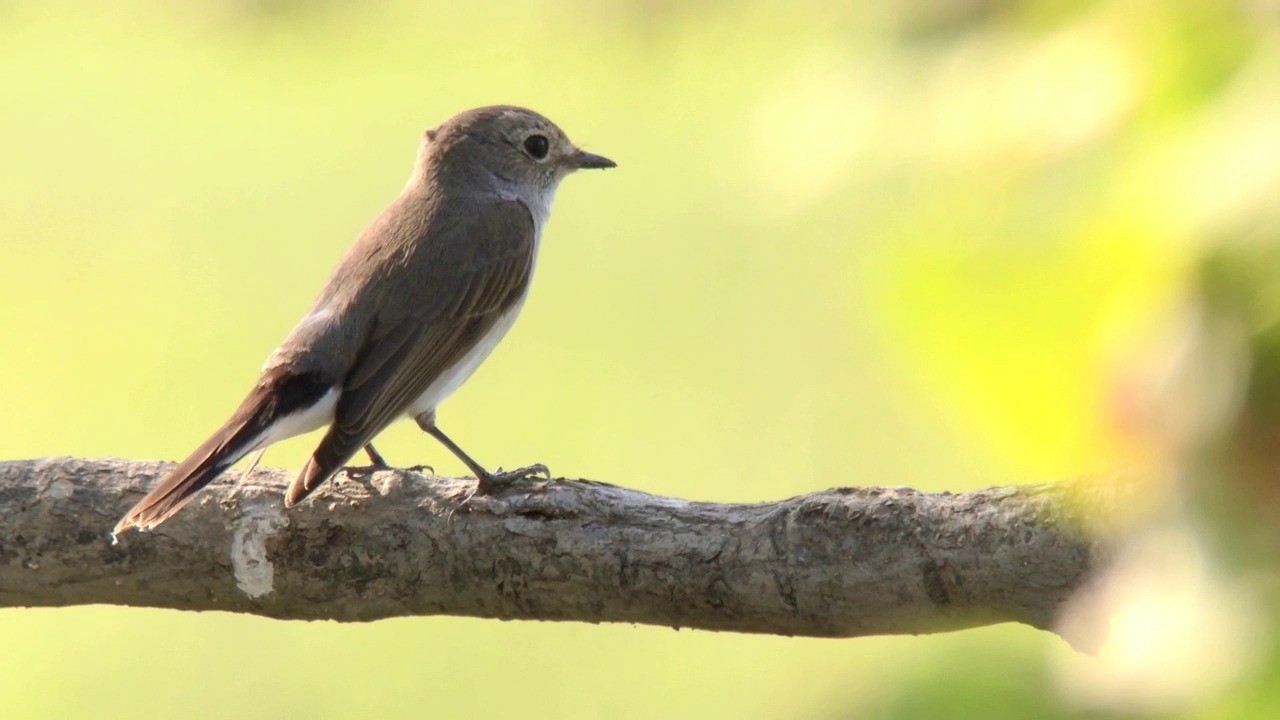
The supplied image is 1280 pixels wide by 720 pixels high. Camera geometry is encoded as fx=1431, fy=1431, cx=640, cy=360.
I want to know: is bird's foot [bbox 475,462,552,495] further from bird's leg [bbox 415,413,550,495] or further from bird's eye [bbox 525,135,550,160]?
bird's eye [bbox 525,135,550,160]

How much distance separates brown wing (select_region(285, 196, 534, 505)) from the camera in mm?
3830

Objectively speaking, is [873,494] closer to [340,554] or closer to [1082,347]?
[340,554]

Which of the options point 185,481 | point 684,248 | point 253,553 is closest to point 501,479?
point 253,553

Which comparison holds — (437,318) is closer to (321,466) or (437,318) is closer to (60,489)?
(321,466)

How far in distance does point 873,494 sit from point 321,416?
172 cm

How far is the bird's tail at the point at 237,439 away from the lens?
303cm

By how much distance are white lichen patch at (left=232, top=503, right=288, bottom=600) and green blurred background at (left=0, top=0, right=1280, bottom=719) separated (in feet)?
4.11

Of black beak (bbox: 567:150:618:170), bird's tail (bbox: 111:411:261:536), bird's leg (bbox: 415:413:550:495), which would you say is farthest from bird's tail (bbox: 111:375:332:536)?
black beak (bbox: 567:150:618:170)

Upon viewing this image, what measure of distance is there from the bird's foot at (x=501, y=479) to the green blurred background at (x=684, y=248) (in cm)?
84

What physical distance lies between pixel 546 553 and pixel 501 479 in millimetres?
369

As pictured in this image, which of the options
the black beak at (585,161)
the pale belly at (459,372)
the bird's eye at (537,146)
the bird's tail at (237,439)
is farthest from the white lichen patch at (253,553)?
the black beak at (585,161)

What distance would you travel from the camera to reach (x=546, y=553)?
10.1 ft

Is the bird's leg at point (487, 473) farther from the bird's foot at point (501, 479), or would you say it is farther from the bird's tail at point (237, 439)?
the bird's tail at point (237, 439)

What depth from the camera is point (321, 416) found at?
3887 millimetres
